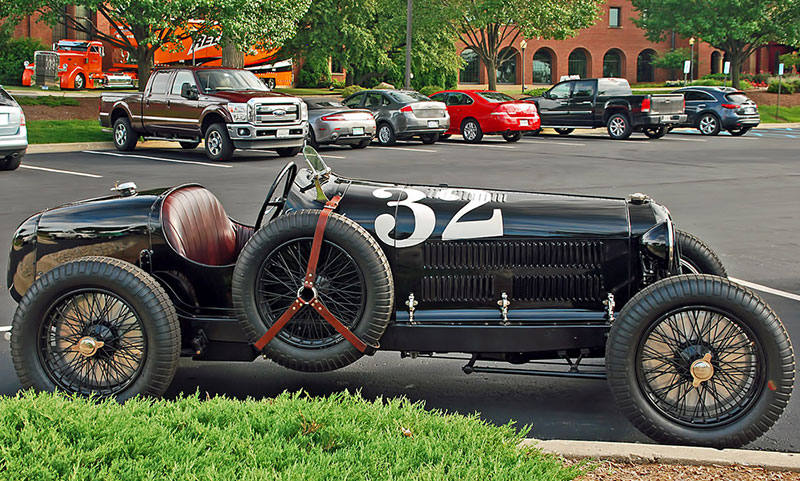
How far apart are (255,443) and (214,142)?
1680cm

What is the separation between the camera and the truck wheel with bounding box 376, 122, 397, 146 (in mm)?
25703

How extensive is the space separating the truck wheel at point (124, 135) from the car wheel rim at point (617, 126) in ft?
48.0

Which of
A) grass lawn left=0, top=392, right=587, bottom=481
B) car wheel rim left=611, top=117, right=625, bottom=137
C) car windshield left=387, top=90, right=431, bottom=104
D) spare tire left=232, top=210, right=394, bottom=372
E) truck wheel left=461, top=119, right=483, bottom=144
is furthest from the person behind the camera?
car wheel rim left=611, top=117, right=625, bottom=137

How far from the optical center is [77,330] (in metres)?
4.91

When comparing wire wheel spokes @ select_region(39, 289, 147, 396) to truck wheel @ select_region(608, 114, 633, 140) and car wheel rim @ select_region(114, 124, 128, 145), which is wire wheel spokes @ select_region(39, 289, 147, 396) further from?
truck wheel @ select_region(608, 114, 633, 140)

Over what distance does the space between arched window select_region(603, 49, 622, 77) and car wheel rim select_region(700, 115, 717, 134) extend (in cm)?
3718

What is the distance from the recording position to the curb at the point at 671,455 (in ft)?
13.3

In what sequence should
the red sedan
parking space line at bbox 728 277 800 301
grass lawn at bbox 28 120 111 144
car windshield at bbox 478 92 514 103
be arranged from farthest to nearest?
car windshield at bbox 478 92 514 103, the red sedan, grass lawn at bbox 28 120 111 144, parking space line at bbox 728 277 800 301

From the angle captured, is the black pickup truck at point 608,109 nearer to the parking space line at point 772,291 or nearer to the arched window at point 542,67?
the parking space line at point 772,291

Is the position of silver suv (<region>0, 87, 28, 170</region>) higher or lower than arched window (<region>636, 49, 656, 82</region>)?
lower

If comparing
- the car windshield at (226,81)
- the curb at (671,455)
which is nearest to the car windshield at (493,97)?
the car windshield at (226,81)

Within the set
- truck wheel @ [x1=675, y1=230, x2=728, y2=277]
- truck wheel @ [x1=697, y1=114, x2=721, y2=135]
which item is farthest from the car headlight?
truck wheel @ [x1=697, y1=114, x2=721, y2=135]

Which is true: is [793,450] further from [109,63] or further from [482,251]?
[109,63]

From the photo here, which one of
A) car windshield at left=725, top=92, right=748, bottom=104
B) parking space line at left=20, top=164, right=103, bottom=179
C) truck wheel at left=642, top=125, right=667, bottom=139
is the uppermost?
car windshield at left=725, top=92, right=748, bottom=104
